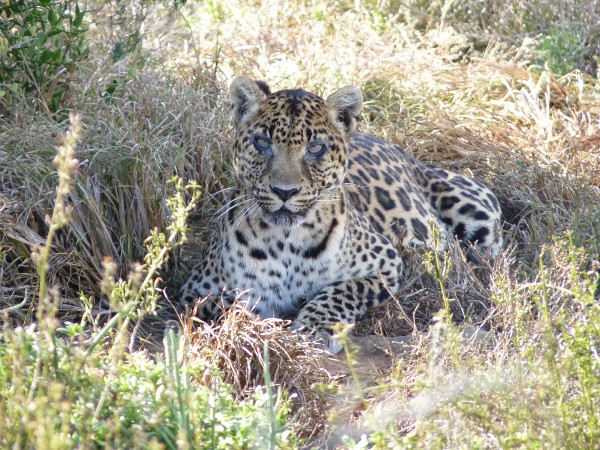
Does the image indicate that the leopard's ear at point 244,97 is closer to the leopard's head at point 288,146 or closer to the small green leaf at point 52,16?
the leopard's head at point 288,146

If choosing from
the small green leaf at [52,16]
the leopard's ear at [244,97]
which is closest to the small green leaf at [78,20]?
the small green leaf at [52,16]

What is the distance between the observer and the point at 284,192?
6305 mm

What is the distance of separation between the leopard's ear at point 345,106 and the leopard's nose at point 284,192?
2.32 feet

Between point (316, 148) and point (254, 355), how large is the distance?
1.57 m

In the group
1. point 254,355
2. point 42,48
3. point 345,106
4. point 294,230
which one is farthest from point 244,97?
point 254,355

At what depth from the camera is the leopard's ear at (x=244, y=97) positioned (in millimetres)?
6664

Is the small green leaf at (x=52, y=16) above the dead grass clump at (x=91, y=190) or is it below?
above

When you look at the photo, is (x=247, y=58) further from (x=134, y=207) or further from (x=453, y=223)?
(x=134, y=207)

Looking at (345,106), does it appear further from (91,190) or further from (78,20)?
(78,20)

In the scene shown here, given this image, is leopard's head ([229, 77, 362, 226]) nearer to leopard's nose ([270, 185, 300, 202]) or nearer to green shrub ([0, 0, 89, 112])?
leopard's nose ([270, 185, 300, 202])

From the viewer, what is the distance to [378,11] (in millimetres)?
11602

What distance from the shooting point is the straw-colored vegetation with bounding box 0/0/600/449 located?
3920mm

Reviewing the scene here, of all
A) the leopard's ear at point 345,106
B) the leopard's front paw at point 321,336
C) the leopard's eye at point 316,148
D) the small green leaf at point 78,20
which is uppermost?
the small green leaf at point 78,20

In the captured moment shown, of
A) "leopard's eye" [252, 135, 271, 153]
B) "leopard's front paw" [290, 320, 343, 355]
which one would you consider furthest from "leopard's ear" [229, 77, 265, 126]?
"leopard's front paw" [290, 320, 343, 355]
